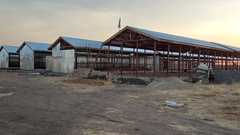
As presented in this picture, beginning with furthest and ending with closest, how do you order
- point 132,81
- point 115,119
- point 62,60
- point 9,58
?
point 9,58 < point 62,60 < point 132,81 < point 115,119

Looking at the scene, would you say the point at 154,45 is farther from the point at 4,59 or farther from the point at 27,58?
the point at 4,59

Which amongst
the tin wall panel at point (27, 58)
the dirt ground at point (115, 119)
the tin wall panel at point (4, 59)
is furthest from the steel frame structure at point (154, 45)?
the tin wall panel at point (4, 59)

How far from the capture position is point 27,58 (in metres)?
35.7

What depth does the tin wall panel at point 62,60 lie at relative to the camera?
2597 centimetres

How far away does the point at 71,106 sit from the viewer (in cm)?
794

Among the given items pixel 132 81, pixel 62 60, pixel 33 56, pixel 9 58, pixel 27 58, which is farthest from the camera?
pixel 9 58

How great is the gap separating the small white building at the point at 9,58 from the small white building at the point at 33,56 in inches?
206

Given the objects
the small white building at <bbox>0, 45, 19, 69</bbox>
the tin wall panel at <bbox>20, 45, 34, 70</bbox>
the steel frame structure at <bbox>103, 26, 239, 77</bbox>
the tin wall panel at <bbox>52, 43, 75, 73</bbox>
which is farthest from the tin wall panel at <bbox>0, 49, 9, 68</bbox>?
the steel frame structure at <bbox>103, 26, 239, 77</bbox>

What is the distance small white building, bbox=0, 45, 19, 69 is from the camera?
39881 mm

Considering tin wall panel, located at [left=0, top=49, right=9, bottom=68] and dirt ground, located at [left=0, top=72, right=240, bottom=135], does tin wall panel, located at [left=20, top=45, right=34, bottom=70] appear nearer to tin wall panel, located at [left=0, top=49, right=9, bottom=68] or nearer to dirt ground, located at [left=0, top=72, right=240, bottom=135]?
tin wall panel, located at [left=0, top=49, right=9, bottom=68]

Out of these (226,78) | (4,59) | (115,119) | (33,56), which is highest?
(33,56)

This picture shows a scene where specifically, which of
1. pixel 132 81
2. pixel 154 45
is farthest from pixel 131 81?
pixel 154 45

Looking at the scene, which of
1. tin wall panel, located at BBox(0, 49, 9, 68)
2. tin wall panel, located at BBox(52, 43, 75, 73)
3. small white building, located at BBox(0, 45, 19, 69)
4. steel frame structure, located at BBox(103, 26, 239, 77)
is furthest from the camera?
tin wall panel, located at BBox(0, 49, 9, 68)

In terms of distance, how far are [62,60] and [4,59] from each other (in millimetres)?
21623
